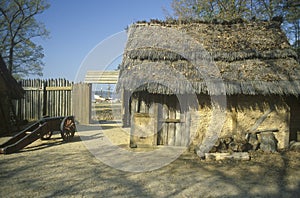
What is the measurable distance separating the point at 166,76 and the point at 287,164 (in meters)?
3.97

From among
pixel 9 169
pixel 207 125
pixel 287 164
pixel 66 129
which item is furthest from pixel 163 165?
pixel 66 129

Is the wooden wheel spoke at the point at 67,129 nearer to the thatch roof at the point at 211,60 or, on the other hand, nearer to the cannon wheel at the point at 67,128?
the cannon wheel at the point at 67,128

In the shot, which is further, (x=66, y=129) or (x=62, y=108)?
(x=62, y=108)

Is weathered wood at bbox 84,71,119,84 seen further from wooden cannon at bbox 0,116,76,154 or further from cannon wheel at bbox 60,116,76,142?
wooden cannon at bbox 0,116,76,154

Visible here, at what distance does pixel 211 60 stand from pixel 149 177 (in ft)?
14.7

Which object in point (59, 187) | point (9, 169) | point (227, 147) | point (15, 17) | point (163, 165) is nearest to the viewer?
point (59, 187)

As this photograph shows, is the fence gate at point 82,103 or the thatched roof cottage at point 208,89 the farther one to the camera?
the fence gate at point 82,103

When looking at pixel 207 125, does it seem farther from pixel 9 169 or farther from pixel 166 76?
pixel 9 169

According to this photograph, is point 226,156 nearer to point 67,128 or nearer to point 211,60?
point 211,60

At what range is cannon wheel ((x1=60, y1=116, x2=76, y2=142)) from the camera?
25.9ft

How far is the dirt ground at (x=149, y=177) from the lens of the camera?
3969mm

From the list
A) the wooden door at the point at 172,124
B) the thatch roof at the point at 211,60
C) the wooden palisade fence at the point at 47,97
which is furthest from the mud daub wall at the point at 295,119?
the wooden palisade fence at the point at 47,97

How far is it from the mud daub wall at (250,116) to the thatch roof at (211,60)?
22.5 inches

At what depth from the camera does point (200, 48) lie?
7.86 m
